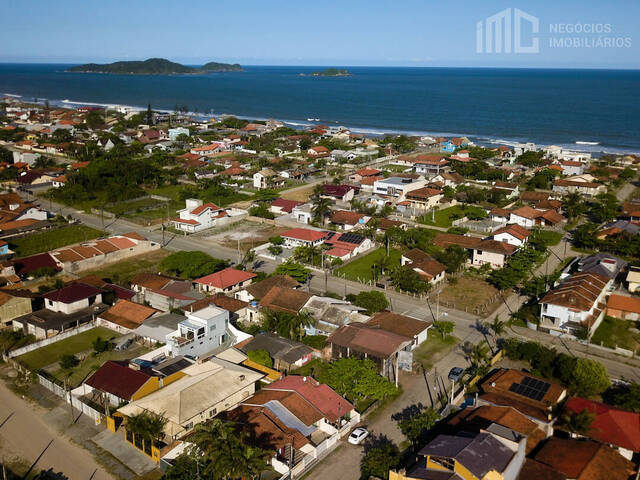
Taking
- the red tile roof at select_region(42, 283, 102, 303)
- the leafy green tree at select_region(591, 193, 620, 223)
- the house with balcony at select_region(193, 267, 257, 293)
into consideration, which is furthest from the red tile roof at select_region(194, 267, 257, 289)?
the leafy green tree at select_region(591, 193, 620, 223)

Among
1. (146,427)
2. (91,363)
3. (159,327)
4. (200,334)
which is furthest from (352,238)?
(146,427)

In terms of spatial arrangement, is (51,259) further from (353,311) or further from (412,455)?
(412,455)

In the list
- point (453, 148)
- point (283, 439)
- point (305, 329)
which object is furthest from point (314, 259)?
point (453, 148)

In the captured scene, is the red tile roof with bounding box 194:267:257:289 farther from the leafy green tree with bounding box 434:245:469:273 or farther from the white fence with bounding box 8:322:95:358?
the leafy green tree with bounding box 434:245:469:273

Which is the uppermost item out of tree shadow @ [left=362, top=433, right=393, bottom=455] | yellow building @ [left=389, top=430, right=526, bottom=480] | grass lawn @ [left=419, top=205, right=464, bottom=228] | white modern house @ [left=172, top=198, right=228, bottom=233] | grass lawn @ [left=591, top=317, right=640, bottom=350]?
white modern house @ [left=172, top=198, right=228, bottom=233]

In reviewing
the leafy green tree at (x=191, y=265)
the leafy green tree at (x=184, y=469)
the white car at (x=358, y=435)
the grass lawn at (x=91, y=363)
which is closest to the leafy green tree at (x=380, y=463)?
the white car at (x=358, y=435)

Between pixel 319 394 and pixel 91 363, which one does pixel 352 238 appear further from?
pixel 91 363
